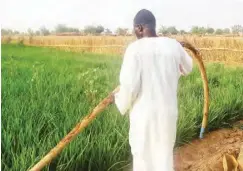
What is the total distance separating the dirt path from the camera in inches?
102

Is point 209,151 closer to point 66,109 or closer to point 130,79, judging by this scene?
point 66,109

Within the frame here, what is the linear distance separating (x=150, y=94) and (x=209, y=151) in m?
0.98

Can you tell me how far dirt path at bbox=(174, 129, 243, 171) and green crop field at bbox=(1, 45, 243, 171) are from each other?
0.06 meters

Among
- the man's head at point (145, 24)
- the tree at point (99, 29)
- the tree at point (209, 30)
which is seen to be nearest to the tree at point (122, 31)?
the tree at point (99, 29)

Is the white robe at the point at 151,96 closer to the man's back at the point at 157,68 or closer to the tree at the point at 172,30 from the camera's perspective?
the man's back at the point at 157,68

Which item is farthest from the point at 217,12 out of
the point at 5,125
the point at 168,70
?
the point at 5,125

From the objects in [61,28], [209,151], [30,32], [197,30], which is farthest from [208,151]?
[30,32]

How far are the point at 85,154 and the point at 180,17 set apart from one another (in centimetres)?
100

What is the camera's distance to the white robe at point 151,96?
1.95 meters

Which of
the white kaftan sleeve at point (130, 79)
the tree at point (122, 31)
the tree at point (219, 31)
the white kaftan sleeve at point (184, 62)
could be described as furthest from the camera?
the tree at point (219, 31)

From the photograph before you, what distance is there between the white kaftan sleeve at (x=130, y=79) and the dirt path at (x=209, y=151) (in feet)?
2.54

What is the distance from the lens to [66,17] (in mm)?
2600

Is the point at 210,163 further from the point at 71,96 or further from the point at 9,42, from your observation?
the point at 9,42

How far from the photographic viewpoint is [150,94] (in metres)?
1.97
